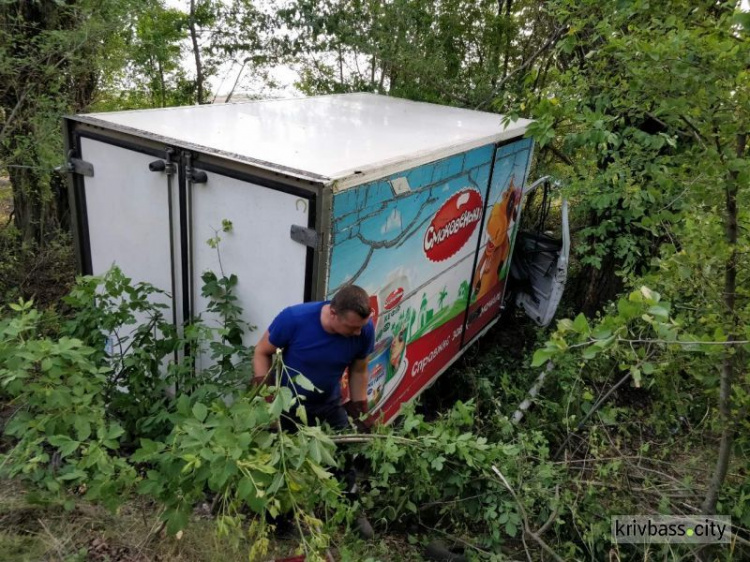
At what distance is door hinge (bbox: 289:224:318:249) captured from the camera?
9.57ft

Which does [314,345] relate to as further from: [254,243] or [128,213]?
[128,213]

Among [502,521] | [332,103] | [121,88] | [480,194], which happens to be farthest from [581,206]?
[121,88]

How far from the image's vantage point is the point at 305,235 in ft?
9.68

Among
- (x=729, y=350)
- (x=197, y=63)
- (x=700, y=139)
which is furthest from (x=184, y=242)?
(x=197, y=63)

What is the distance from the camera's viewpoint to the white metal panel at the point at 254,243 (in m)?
3.04

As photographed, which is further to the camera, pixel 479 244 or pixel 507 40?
pixel 507 40

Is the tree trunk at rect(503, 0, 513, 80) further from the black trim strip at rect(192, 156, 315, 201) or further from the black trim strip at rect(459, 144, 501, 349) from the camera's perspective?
the black trim strip at rect(192, 156, 315, 201)

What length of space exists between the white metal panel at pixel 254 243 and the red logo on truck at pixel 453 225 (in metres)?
1.31

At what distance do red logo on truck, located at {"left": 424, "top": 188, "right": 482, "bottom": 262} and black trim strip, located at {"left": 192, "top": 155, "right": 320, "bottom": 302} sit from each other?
1282mm

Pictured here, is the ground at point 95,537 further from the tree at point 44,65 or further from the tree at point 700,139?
the tree at point 44,65

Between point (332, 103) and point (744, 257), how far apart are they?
152 inches

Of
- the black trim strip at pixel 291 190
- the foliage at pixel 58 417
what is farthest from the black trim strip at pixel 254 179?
the foliage at pixel 58 417

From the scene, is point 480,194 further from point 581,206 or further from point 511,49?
point 511,49

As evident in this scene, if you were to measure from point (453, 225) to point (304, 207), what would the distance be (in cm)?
185
